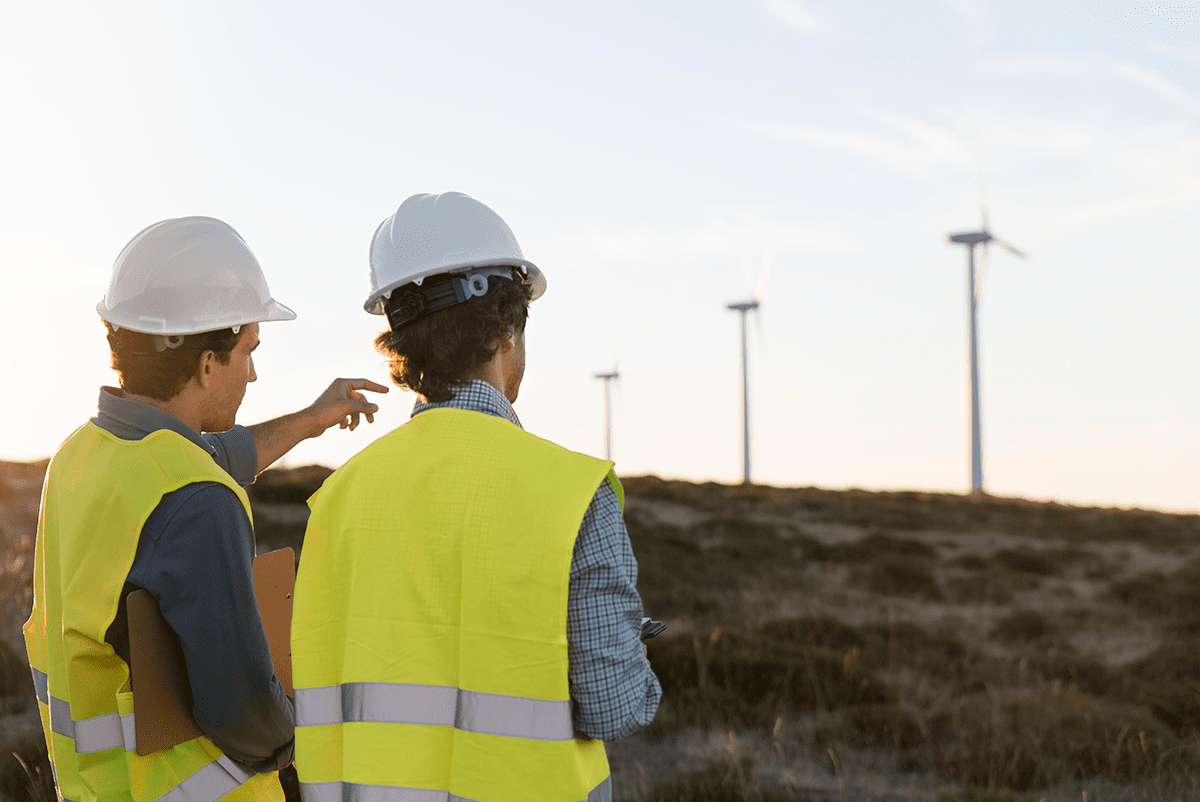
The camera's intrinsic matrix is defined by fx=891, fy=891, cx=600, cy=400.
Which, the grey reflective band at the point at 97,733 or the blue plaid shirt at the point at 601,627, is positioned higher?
the blue plaid shirt at the point at 601,627

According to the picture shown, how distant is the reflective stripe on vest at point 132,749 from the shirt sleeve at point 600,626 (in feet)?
3.03

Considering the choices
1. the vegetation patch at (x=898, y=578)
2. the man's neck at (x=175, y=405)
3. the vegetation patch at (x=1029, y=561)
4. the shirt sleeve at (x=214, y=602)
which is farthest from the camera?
the vegetation patch at (x=1029, y=561)

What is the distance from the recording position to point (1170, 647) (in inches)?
468

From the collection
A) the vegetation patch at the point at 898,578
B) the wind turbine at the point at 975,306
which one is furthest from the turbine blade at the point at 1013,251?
the vegetation patch at the point at 898,578

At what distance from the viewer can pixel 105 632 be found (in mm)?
2014

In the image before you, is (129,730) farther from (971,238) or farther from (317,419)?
(971,238)

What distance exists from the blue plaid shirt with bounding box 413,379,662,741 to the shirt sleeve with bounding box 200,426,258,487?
5.01ft

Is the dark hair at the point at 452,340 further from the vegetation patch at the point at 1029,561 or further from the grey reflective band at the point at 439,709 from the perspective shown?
the vegetation patch at the point at 1029,561

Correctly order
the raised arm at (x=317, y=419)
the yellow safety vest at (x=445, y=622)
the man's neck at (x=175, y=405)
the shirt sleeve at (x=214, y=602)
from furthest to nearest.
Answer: the raised arm at (x=317, y=419), the man's neck at (x=175, y=405), the shirt sleeve at (x=214, y=602), the yellow safety vest at (x=445, y=622)

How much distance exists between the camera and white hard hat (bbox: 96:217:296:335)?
2277 millimetres

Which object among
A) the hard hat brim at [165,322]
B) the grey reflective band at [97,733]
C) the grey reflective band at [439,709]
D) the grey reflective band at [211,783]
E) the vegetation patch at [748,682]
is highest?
the hard hat brim at [165,322]

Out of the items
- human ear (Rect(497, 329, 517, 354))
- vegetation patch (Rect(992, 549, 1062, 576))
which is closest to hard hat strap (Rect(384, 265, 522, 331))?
human ear (Rect(497, 329, 517, 354))

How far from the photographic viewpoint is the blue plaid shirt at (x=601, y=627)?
5.84ft

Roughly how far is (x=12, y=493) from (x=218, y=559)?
20349 mm
